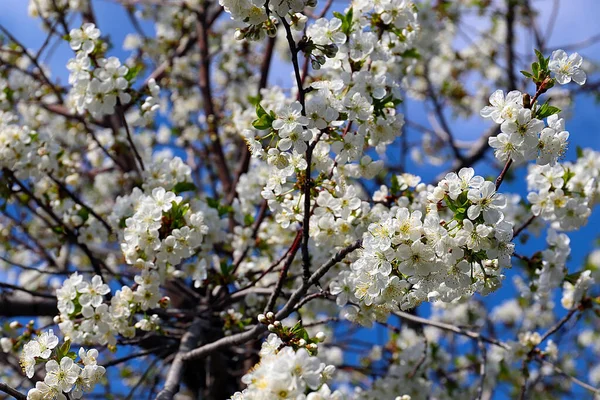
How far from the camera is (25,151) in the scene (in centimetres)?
341

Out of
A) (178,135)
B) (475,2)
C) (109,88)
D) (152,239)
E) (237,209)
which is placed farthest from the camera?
(475,2)

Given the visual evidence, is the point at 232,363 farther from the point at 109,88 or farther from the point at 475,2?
the point at 475,2

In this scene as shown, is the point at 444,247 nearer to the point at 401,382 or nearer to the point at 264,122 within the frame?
the point at 264,122

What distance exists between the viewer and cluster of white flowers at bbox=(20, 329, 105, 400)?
2174mm

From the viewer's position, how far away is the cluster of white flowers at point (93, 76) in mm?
3055

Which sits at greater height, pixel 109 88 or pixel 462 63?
pixel 462 63

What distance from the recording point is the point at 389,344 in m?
4.40

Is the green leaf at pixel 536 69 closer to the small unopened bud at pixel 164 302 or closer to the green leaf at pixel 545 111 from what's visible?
the green leaf at pixel 545 111

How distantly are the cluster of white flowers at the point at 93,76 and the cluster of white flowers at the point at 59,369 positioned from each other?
1346mm

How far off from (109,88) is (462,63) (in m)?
6.56

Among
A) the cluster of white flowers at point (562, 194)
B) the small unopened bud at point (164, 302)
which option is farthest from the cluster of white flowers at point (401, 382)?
the small unopened bud at point (164, 302)

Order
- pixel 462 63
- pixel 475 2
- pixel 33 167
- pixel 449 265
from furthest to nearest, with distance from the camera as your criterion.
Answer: pixel 462 63
pixel 475 2
pixel 33 167
pixel 449 265

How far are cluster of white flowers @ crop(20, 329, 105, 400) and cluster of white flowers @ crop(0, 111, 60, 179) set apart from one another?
4.78 feet

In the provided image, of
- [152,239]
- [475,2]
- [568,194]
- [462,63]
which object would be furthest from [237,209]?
[462,63]
